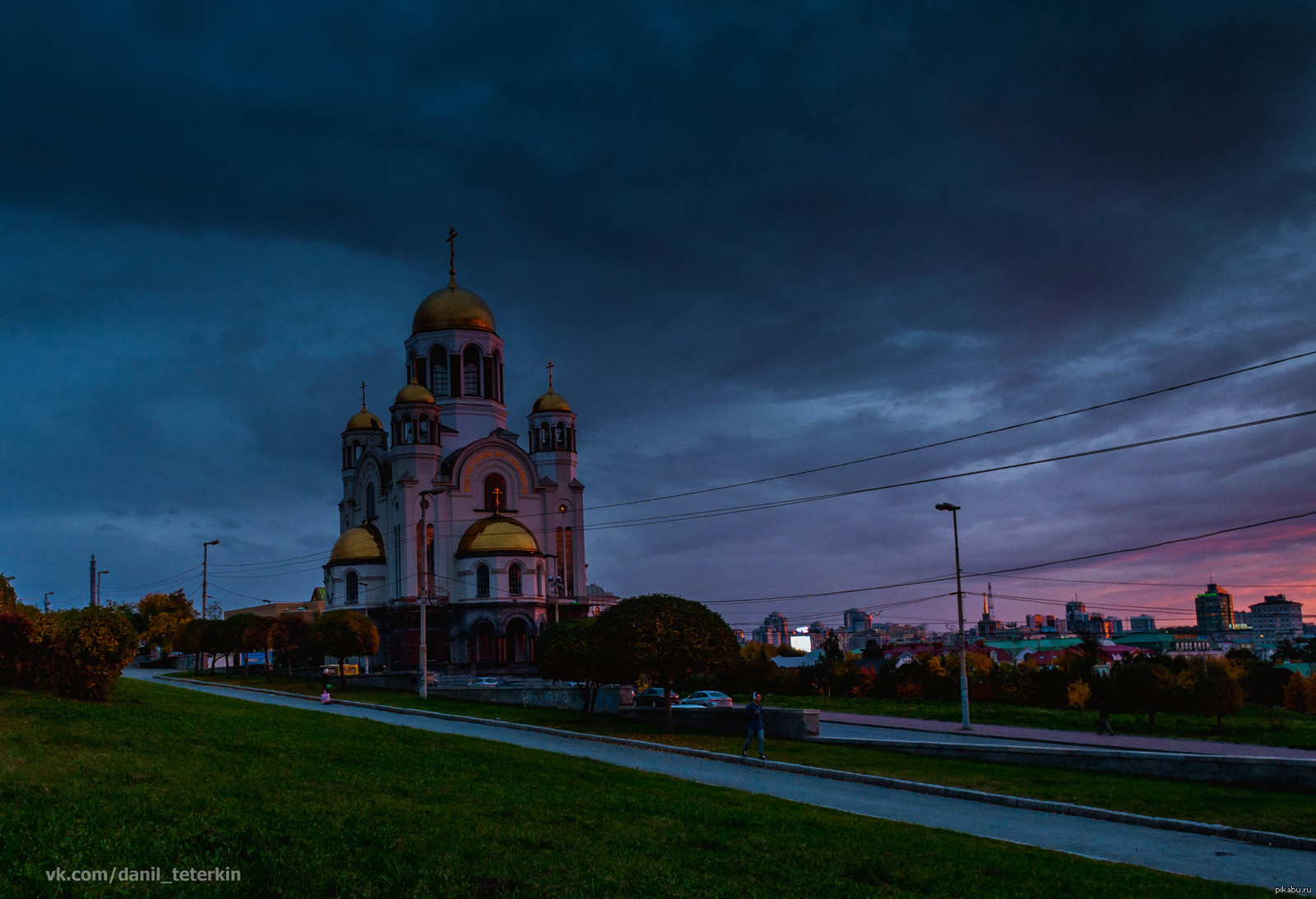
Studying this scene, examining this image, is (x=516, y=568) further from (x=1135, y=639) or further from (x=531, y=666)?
(x=1135, y=639)

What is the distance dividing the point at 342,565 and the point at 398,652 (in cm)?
682

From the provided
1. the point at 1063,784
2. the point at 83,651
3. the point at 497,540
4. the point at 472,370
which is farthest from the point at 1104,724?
the point at 472,370

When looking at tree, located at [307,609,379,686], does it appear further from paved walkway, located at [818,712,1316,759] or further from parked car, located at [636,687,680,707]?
paved walkway, located at [818,712,1316,759]

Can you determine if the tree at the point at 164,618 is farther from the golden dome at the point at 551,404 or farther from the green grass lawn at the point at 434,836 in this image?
the green grass lawn at the point at 434,836

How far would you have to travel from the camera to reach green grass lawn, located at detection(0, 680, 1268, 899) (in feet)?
27.8

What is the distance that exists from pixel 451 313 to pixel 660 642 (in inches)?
1776

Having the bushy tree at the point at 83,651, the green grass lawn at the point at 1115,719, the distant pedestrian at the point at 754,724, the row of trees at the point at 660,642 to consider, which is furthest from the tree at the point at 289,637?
the distant pedestrian at the point at 754,724

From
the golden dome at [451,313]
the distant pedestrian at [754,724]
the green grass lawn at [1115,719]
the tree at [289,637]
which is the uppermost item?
the golden dome at [451,313]

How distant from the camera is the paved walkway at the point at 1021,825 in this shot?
38.1 ft

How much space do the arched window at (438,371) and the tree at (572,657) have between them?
37198mm

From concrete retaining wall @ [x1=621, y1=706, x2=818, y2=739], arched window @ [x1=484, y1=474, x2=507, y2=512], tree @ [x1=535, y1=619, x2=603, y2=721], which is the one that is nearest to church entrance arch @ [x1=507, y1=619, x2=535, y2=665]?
arched window @ [x1=484, y1=474, x2=507, y2=512]

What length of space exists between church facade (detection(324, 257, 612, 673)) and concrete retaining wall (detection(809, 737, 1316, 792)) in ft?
112

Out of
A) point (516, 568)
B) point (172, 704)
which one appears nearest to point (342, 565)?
point (516, 568)

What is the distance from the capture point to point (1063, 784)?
17.7 meters
